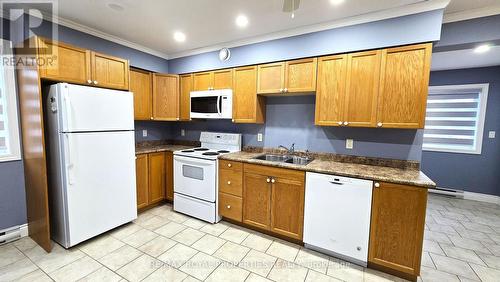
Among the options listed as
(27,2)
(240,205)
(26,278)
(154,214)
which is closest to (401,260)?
(240,205)

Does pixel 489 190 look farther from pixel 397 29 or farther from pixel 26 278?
pixel 26 278

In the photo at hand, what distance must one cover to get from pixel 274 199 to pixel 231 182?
0.64 m

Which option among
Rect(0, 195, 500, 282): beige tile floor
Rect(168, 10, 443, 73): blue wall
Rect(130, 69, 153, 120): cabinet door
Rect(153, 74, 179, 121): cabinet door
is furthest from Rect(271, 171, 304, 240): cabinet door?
Rect(130, 69, 153, 120): cabinet door

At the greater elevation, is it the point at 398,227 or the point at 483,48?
the point at 483,48

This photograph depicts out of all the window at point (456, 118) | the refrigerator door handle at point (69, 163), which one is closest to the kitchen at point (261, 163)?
the refrigerator door handle at point (69, 163)

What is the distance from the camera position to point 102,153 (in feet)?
7.93

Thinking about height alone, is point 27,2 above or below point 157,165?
above

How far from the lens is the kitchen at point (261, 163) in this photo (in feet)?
6.60

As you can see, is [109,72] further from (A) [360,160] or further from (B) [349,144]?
(A) [360,160]

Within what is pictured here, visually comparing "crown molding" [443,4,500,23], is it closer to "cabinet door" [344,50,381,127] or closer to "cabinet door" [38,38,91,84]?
"cabinet door" [344,50,381,127]

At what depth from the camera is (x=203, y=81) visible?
3453mm

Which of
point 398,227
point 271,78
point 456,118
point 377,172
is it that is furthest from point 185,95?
point 456,118

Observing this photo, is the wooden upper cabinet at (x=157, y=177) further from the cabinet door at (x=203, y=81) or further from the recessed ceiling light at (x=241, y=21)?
the recessed ceiling light at (x=241, y=21)

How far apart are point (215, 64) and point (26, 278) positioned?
3.23 meters
